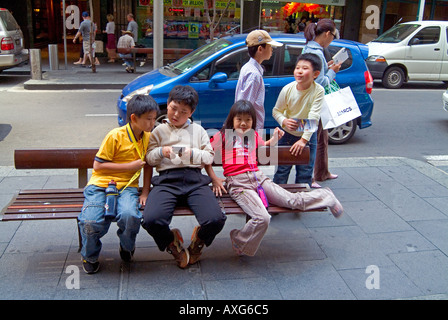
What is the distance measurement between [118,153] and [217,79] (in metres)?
3.52

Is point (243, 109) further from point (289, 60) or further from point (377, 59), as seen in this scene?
point (377, 59)

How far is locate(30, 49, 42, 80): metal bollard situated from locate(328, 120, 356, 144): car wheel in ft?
27.9

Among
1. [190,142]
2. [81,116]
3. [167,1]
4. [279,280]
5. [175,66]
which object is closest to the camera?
[279,280]

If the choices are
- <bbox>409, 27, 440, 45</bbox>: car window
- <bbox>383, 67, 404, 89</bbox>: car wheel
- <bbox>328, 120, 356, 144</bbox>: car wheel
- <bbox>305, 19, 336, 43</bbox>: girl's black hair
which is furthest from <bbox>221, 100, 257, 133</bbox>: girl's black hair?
<bbox>409, 27, 440, 45</bbox>: car window

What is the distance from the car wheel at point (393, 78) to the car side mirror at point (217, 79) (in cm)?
830

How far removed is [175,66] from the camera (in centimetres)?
780

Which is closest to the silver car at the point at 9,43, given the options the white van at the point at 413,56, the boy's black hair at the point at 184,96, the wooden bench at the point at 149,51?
the wooden bench at the point at 149,51

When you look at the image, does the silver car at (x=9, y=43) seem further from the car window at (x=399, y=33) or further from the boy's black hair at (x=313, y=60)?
the car window at (x=399, y=33)

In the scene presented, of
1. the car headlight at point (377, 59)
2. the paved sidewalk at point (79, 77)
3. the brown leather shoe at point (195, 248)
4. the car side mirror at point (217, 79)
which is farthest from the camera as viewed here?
the car headlight at point (377, 59)

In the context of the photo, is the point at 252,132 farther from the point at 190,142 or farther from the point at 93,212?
the point at 93,212

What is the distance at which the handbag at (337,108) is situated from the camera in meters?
4.70

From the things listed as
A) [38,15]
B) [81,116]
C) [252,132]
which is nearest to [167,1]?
[38,15]

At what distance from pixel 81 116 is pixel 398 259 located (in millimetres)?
6906

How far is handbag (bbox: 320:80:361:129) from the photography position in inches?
185
